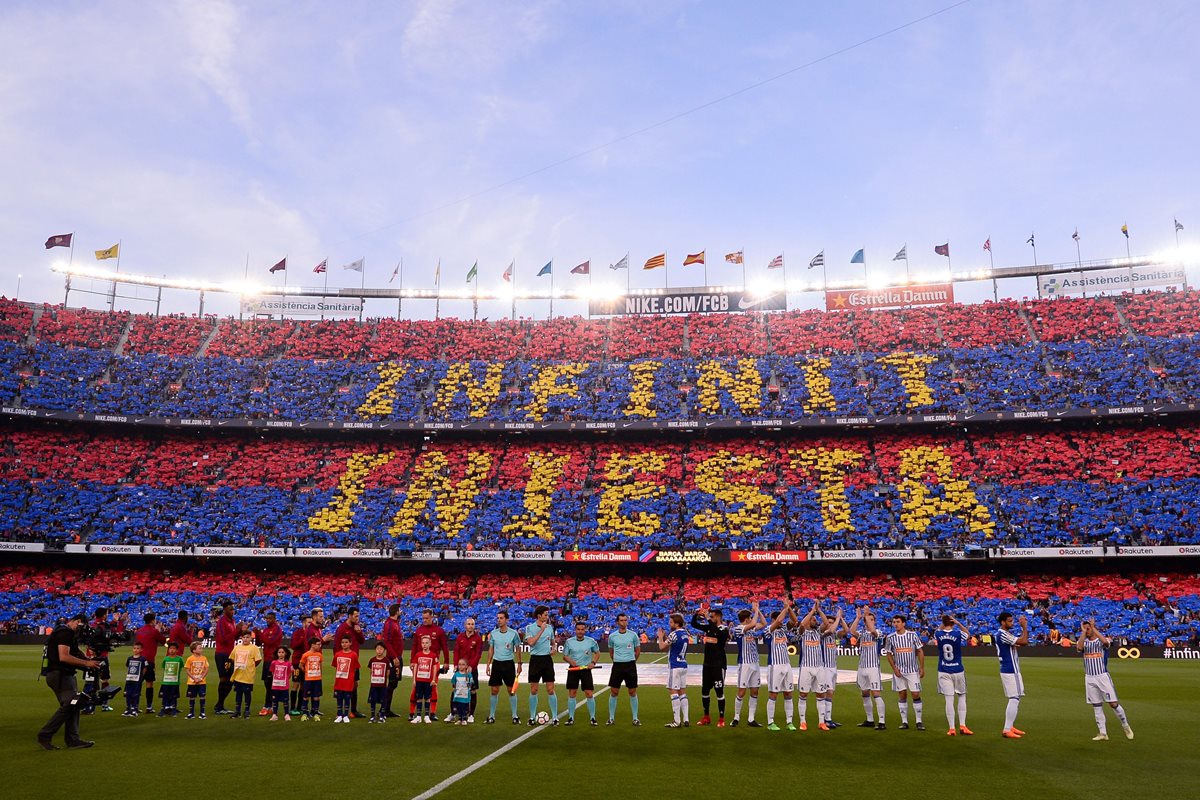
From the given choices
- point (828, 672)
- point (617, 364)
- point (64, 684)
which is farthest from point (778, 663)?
point (617, 364)

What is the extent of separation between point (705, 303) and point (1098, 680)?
46.5 metres

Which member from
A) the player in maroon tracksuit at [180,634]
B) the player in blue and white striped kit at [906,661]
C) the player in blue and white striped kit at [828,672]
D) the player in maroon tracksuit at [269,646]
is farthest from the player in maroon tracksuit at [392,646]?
the player in blue and white striped kit at [906,661]

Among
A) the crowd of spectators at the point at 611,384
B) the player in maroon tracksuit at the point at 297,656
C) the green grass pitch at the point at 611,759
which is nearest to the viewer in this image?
the green grass pitch at the point at 611,759

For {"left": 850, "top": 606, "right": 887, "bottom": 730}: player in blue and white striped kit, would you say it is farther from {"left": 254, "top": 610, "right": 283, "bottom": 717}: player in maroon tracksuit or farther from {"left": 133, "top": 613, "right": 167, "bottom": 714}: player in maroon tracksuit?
{"left": 133, "top": 613, "right": 167, "bottom": 714}: player in maroon tracksuit

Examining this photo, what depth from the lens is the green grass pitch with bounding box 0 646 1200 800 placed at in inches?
383

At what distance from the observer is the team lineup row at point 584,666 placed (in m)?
14.4

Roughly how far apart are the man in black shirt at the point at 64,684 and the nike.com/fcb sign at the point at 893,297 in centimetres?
5326

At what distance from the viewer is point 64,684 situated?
12289 millimetres

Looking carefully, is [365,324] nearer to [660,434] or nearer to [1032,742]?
[660,434]

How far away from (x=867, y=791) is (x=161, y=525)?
142 feet

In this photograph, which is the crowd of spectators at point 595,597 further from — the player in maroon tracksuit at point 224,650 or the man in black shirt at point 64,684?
the man in black shirt at point 64,684

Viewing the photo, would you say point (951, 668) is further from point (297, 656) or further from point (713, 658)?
point (297, 656)

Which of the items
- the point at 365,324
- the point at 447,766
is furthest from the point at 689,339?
the point at 447,766

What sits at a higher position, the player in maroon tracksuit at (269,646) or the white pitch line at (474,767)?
the player in maroon tracksuit at (269,646)
